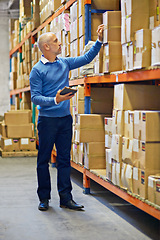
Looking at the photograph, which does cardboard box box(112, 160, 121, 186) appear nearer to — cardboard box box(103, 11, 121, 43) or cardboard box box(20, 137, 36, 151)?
cardboard box box(103, 11, 121, 43)

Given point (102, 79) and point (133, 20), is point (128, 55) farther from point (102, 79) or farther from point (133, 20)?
point (102, 79)

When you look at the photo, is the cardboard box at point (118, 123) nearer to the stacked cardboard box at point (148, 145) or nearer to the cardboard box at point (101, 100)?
the stacked cardboard box at point (148, 145)

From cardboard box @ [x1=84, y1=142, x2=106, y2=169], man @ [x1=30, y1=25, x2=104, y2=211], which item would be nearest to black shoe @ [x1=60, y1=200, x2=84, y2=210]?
man @ [x1=30, y1=25, x2=104, y2=211]

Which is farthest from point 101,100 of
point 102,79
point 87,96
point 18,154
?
point 18,154

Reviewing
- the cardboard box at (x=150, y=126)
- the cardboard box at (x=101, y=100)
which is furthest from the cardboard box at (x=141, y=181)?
the cardboard box at (x=101, y=100)

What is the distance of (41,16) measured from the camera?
8.80 m

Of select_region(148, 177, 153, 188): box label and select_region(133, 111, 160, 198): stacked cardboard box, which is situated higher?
select_region(133, 111, 160, 198): stacked cardboard box

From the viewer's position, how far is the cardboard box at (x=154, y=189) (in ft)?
11.2

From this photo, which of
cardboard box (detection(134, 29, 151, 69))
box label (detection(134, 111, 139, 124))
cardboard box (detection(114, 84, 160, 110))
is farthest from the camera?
cardboard box (detection(114, 84, 160, 110))

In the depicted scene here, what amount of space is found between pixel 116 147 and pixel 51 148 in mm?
820

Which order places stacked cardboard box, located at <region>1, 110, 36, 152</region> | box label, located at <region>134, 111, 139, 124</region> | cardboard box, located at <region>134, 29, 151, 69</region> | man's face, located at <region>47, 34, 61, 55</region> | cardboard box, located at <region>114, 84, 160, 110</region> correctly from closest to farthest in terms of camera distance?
cardboard box, located at <region>134, 29, 151, 69</region> → box label, located at <region>134, 111, 139, 124</region> → cardboard box, located at <region>114, 84, 160, 110</region> → man's face, located at <region>47, 34, 61, 55</region> → stacked cardboard box, located at <region>1, 110, 36, 152</region>

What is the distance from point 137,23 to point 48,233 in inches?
87.0

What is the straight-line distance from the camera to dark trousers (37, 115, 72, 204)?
4.54 m

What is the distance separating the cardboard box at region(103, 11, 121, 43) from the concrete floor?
1960mm
